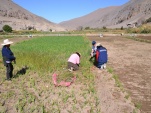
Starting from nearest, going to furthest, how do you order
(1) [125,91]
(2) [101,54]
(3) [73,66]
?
1. (1) [125,91]
2. (3) [73,66]
3. (2) [101,54]

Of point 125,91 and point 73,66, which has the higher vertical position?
point 73,66

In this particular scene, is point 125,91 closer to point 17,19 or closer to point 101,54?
point 101,54

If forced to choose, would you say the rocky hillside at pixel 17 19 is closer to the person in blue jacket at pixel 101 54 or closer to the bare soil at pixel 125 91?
the person in blue jacket at pixel 101 54

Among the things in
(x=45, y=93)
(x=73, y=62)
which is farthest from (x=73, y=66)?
(x=45, y=93)

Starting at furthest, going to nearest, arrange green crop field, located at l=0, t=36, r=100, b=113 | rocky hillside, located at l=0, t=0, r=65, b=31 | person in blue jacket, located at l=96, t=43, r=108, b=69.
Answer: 1. rocky hillside, located at l=0, t=0, r=65, b=31
2. person in blue jacket, located at l=96, t=43, r=108, b=69
3. green crop field, located at l=0, t=36, r=100, b=113

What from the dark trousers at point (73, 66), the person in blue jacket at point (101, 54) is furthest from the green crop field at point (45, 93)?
the person in blue jacket at point (101, 54)

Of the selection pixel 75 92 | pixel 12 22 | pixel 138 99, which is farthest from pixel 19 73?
pixel 12 22

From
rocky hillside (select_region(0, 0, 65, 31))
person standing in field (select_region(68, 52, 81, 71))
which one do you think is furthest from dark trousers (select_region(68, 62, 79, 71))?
rocky hillside (select_region(0, 0, 65, 31))

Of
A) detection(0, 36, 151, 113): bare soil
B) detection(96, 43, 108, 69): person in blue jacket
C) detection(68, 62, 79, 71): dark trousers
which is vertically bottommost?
detection(0, 36, 151, 113): bare soil

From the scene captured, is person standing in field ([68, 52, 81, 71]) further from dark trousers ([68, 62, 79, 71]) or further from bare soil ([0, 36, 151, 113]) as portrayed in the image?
bare soil ([0, 36, 151, 113])

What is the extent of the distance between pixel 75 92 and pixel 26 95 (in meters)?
1.51

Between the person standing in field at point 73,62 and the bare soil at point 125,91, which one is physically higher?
the person standing in field at point 73,62

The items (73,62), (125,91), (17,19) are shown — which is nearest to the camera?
(125,91)

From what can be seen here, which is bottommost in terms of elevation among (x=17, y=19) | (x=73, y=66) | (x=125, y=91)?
(x=125, y=91)
